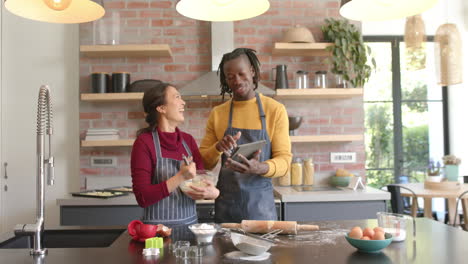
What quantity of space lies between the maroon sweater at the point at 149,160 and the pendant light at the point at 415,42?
8.49 feet

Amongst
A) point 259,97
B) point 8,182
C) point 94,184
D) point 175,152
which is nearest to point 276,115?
point 259,97

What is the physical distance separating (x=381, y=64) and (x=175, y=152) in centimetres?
450

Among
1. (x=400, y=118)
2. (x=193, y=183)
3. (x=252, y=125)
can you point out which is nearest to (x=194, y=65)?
(x=252, y=125)

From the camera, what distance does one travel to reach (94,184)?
149 inches

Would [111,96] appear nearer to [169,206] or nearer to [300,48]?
[300,48]

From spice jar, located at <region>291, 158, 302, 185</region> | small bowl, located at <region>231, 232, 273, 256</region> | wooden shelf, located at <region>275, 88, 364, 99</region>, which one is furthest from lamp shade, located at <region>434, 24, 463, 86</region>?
small bowl, located at <region>231, 232, 273, 256</region>

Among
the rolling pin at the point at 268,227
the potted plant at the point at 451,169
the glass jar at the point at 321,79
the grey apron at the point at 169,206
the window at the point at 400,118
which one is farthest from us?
the window at the point at 400,118

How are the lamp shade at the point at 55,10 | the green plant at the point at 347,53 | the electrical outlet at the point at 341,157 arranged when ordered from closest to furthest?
the lamp shade at the point at 55,10 → the green plant at the point at 347,53 → the electrical outlet at the point at 341,157

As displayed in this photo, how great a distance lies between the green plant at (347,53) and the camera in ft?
12.0

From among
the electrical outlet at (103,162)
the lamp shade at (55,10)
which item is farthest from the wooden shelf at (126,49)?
the lamp shade at (55,10)

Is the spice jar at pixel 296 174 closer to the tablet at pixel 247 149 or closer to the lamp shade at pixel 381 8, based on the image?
the tablet at pixel 247 149

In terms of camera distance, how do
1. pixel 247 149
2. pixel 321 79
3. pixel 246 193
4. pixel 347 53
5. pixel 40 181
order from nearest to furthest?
pixel 40 181
pixel 247 149
pixel 246 193
pixel 347 53
pixel 321 79

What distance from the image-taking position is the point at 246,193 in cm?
217

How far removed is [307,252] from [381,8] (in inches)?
43.3
